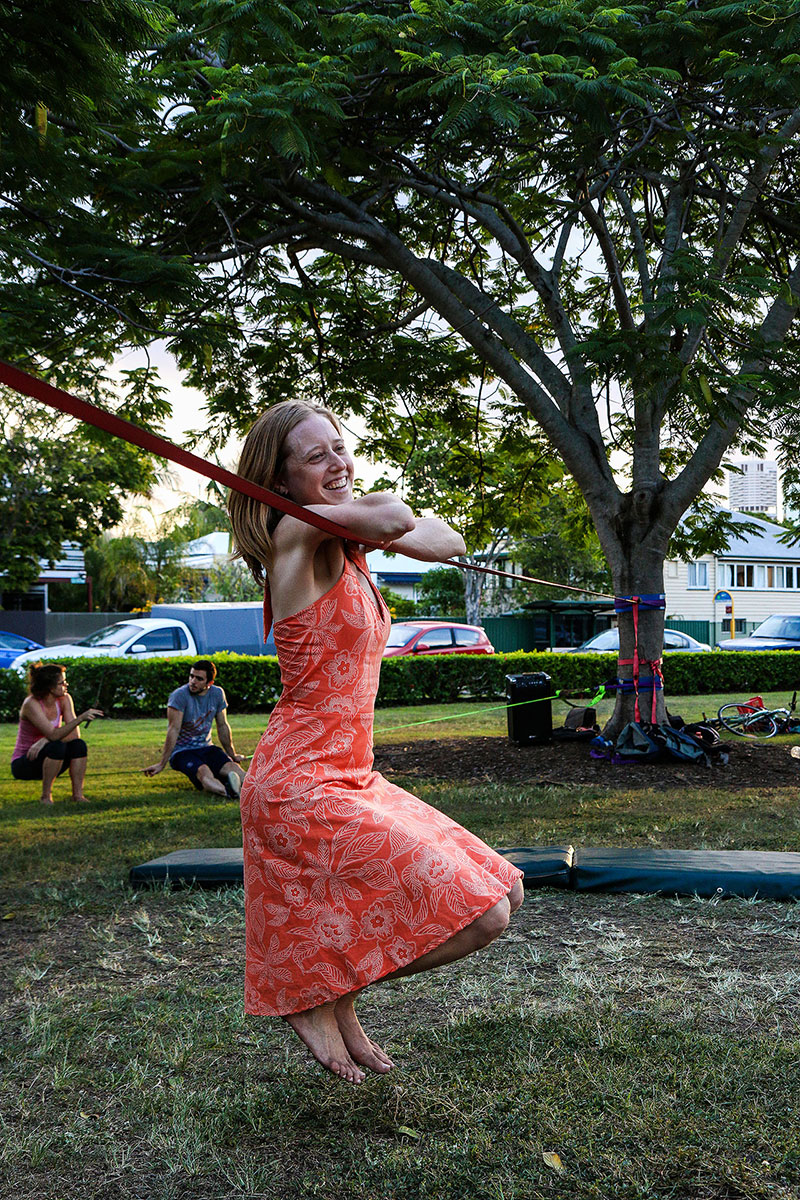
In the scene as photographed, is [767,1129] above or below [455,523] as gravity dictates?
below

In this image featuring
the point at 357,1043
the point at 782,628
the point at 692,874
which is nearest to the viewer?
the point at 357,1043

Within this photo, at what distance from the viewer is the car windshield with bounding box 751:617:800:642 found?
2573cm

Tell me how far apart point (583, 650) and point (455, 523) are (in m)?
9.63

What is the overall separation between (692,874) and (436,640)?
623 inches

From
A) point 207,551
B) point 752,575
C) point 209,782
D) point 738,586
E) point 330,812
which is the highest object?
point 207,551

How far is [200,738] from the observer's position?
30.4 feet

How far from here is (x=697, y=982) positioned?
12.5 feet

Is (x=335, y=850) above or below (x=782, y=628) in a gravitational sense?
above

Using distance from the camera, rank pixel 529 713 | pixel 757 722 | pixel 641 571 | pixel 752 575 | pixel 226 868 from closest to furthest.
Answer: pixel 226 868
pixel 641 571
pixel 529 713
pixel 757 722
pixel 752 575

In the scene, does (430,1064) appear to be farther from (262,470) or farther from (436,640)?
(436,640)

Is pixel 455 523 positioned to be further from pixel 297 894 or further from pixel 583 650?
pixel 297 894

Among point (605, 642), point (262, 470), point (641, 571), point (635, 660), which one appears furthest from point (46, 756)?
point (605, 642)

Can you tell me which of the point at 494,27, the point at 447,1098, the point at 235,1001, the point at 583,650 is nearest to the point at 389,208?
the point at 494,27

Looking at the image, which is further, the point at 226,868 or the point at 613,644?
the point at 613,644
